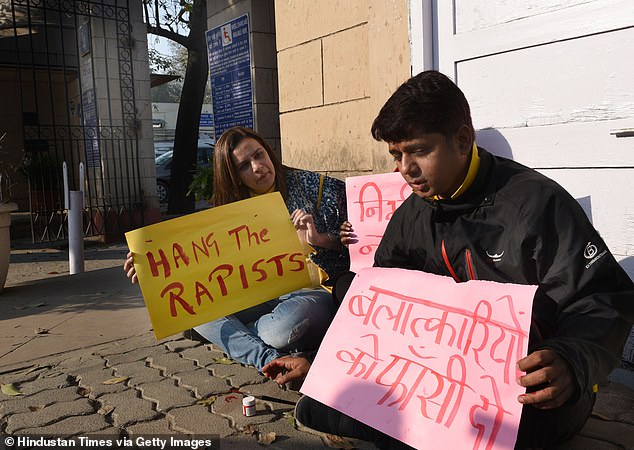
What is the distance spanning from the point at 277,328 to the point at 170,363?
86 centimetres

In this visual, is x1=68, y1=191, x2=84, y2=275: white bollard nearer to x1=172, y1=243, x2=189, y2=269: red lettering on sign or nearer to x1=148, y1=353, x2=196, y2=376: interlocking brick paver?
x1=148, y1=353, x2=196, y2=376: interlocking brick paver

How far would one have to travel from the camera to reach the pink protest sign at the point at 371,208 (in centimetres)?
285

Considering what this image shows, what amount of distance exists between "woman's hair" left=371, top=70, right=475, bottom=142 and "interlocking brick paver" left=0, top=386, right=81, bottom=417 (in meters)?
2.03

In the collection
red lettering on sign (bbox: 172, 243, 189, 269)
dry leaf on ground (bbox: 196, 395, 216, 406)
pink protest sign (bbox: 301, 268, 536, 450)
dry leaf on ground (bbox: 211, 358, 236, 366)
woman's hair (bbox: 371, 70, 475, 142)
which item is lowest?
dry leaf on ground (bbox: 196, 395, 216, 406)

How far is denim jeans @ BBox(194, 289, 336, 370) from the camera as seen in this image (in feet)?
9.10

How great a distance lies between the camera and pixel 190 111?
13.1 m

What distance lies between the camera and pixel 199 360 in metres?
3.32

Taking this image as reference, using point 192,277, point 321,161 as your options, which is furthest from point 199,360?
point 321,161

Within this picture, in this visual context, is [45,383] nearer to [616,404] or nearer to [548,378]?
[548,378]

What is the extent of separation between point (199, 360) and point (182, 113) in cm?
1062

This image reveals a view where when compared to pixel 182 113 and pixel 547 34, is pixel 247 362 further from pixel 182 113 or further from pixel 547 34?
pixel 182 113

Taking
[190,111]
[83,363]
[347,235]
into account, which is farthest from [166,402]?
[190,111]

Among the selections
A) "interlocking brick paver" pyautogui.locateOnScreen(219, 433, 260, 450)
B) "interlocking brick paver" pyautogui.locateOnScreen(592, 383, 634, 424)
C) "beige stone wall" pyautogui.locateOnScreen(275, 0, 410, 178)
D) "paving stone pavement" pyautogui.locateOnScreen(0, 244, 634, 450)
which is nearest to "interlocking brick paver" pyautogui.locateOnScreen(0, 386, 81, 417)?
"paving stone pavement" pyautogui.locateOnScreen(0, 244, 634, 450)

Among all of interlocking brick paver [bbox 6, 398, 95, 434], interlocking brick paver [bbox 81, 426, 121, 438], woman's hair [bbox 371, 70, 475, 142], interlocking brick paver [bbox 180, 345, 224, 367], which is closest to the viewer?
woman's hair [bbox 371, 70, 475, 142]
